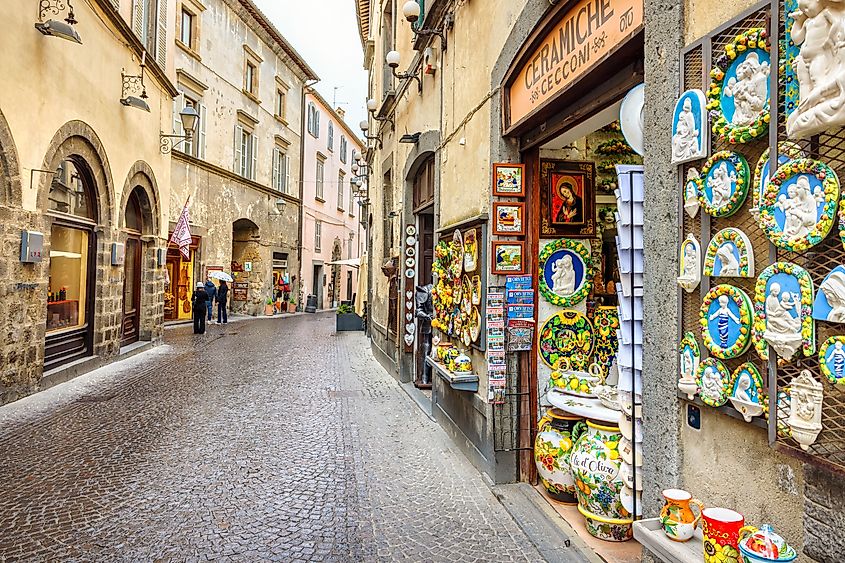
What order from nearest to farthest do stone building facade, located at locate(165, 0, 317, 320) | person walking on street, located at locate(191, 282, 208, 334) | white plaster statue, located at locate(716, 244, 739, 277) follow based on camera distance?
white plaster statue, located at locate(716, 244, 739, 277)
person walking on street, located at locate(191, 282, 208, 334)
stone building facade, located at locate(165, 0, 317, 320)

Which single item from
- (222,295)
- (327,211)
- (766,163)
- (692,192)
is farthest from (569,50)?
(327,211)

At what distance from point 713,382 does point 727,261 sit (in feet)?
1.37

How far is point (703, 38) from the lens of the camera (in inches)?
83.1

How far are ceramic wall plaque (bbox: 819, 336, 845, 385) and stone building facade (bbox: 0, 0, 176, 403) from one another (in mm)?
7727

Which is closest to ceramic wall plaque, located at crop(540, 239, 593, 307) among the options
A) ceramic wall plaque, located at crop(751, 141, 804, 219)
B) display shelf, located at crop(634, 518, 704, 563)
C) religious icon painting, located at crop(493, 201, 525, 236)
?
religious icon painting, located at crop(493, 201, 525, 236)

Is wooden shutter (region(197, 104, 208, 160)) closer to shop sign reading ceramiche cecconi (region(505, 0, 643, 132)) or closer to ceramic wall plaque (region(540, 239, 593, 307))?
shop sign reading ceramiche cecconi (region(505, 0, 643, 132))

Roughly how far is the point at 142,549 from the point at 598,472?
2607 millimetres

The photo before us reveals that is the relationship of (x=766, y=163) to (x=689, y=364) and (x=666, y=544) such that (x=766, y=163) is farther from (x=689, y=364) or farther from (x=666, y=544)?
(x=666, y=544)

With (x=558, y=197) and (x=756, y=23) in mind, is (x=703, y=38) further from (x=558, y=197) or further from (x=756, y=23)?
(x=558, y=197)

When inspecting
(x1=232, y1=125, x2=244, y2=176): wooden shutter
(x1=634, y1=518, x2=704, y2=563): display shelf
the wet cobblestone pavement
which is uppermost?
(x1=232, y1=125, x2=244, y2=176): wooden shutter

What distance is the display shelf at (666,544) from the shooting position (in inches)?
77.1

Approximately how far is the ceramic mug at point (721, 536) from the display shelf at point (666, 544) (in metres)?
0.09

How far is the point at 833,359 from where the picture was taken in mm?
1549

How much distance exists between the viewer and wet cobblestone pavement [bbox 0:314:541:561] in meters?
3.40
